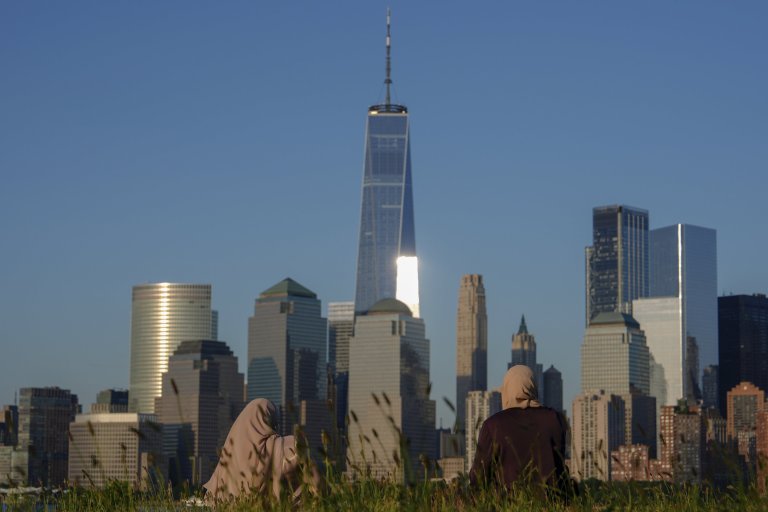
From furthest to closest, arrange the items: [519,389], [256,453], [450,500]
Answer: [519,389] < [256,453] < [450,500]

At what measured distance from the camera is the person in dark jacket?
35.2ft

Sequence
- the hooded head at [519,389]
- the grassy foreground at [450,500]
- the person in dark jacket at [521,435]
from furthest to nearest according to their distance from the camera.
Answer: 1. the hooded head at [519,389]
2. the person in dark jacket at [521,435]
3. the grassy foreground at [450,500]

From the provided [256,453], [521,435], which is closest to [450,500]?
[521,435]

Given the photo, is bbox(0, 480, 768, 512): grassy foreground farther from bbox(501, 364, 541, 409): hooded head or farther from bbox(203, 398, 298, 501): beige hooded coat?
bbox(501, 364, 541, 409): hooded head

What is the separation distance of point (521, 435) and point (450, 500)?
144 centimetres

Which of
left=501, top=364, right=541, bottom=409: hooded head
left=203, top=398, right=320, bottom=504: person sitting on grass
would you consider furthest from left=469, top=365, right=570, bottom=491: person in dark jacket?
left=203, top=398, right=320, bottom=504: person sitting on grass

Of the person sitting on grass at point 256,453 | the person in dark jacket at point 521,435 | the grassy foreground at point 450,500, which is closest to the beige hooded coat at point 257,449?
the person sitting on grass at point 256,453

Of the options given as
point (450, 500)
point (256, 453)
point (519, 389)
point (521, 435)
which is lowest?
point (450, 500)

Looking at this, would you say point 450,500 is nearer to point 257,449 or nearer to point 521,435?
point 521,435

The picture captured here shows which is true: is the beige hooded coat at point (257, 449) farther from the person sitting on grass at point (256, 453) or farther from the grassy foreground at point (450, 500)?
the grassy foreground at point (450, 500)

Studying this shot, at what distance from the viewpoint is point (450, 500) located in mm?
9719

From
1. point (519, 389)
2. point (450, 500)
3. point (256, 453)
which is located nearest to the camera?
point (450, 500)

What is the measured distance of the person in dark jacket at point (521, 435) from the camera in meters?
10.7

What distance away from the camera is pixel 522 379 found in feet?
35.9
